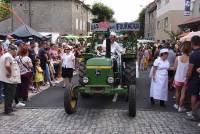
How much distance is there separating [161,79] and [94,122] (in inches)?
115

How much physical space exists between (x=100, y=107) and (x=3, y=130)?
331 cm

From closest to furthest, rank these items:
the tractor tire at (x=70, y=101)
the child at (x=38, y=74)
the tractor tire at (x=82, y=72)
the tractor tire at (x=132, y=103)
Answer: the tractor tire at (x=132, y=103), the tractor tire at (x=70, y=101), the tractor tire at (x=82, y=72), the child at (x=38, y=74)

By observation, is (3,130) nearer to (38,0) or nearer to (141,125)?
(141,125)

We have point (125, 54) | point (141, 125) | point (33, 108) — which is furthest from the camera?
point (125, 54)

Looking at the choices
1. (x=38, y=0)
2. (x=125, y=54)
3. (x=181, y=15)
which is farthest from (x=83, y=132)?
(x=38, y=0)

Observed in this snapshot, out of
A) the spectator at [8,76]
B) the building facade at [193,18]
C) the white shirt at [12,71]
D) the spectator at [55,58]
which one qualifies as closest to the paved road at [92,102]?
the spectator at [8,76]

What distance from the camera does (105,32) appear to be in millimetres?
12602

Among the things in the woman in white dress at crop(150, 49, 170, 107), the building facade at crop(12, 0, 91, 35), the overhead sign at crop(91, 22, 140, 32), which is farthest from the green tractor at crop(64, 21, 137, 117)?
the building facade at crop(12, 0, 91, 35)

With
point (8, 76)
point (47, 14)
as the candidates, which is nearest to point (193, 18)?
point (8, 76)

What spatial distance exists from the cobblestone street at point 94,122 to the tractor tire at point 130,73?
1611 mm

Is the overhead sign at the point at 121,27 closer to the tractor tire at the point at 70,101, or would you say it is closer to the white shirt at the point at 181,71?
the white shirt at the point at 181,71

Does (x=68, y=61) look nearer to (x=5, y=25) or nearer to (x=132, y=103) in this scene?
(x=132, y=103)

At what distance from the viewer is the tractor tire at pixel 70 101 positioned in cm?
952

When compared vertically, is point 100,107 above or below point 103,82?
below
